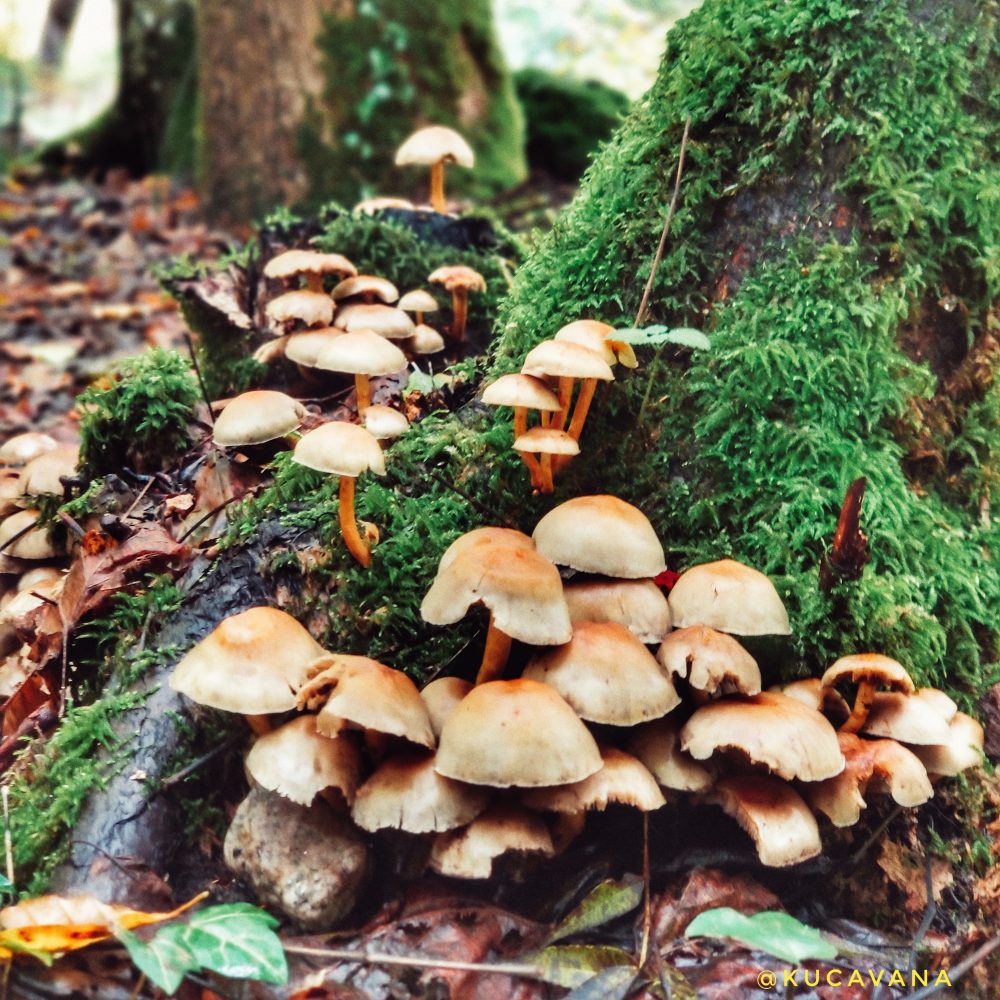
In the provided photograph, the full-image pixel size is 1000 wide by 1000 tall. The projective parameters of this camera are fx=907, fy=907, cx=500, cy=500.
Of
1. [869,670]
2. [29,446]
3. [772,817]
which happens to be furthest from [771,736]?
[29,446]

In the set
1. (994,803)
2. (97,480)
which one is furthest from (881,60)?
(97,480)

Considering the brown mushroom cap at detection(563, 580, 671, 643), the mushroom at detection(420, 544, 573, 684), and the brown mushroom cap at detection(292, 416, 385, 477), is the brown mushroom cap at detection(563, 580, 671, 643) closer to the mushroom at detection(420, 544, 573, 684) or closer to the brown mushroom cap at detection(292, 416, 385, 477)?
the mushroom at detection(420, 544, 573, 684)

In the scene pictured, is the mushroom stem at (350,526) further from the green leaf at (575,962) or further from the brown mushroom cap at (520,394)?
the green leaf at (575,962)

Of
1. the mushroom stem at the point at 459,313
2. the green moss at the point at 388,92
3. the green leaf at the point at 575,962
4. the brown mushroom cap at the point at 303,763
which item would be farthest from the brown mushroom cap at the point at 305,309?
the green moss at the point at 388,92

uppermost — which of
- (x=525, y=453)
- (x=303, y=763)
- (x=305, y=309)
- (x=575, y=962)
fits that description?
(x=305, y=309)

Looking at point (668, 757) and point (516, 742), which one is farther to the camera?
point (668, 757)

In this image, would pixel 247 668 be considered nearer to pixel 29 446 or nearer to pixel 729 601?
pixel 729 601

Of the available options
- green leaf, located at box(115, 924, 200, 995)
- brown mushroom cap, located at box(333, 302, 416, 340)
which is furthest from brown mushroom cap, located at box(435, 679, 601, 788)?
brown mushroom cap, located at box(333, 302, 416, 340)

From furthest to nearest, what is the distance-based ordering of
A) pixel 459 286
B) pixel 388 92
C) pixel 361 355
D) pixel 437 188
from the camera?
pixel 388 92
pixel 437 188
pixel 459 286
pixel 361 355

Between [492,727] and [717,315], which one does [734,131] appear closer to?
[717,315]
